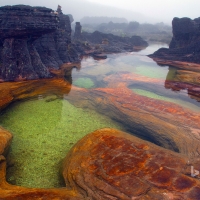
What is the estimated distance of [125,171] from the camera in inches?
186

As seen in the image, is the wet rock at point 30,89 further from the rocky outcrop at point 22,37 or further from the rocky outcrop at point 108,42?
the rocky outcrop at point 108,42

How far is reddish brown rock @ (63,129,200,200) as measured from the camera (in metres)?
4.14

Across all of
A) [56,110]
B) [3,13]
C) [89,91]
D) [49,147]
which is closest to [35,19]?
[3,13]

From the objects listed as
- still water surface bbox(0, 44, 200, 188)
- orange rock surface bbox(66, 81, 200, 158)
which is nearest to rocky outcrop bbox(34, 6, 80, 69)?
orange rock surface bbox(66, 81, 200, 158)

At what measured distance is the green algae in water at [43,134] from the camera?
215 inches

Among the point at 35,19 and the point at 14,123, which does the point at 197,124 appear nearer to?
the point at 14,123

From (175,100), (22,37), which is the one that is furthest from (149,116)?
(22,37)

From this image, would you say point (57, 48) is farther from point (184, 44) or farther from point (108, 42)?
point (108, 42)

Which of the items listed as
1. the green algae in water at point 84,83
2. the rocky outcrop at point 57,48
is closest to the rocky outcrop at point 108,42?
the rocky outcrop at point 57,48

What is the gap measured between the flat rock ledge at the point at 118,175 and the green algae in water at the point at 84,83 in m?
8.11

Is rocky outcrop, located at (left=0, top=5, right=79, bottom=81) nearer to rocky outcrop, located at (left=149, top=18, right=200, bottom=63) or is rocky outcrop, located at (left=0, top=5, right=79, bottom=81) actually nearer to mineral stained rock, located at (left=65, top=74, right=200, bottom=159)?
mineral stained rock, located at (left=65, top=74, right=200, bottom=159)

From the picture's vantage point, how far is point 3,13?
39.2 feet

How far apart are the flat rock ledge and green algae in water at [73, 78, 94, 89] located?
811cm

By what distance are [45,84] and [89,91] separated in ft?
10.2
